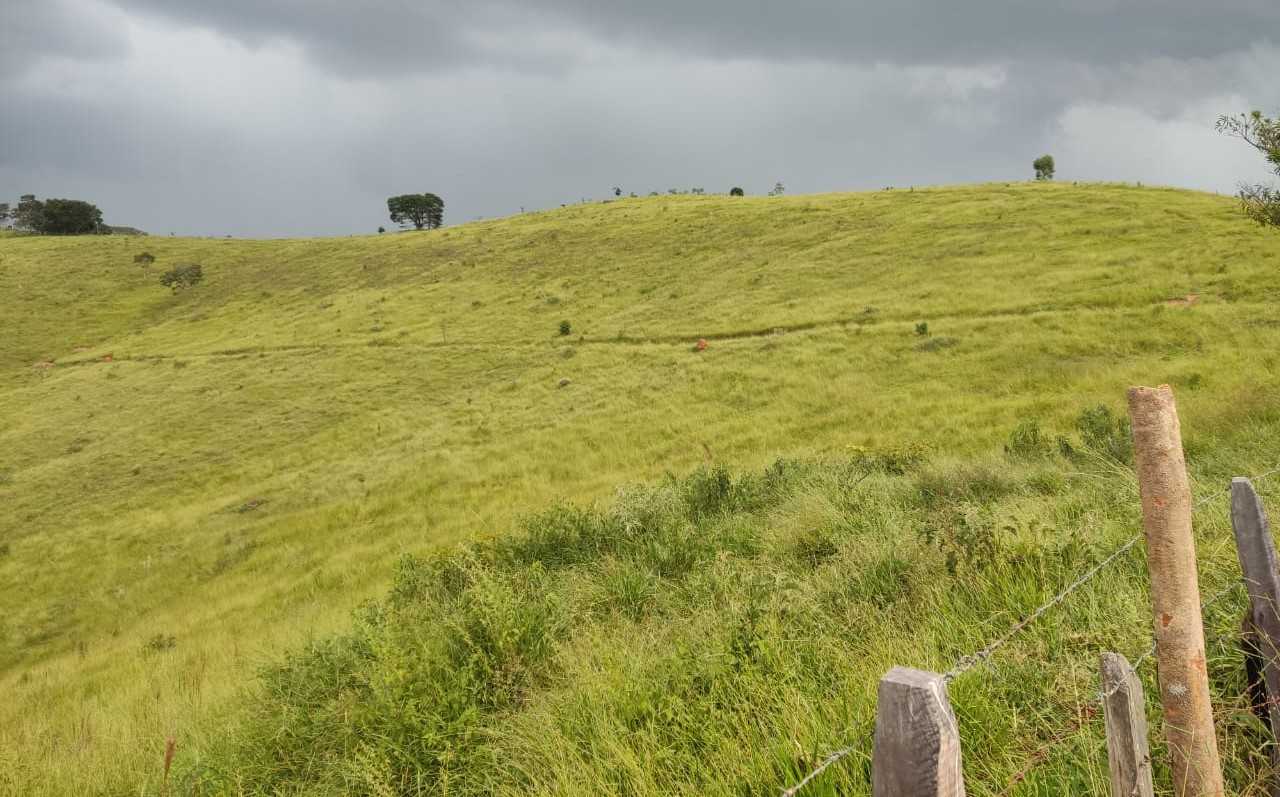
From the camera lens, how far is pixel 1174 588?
267 centimetres

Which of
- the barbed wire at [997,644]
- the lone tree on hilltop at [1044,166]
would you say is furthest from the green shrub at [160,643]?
the lone tree on hilltop at [1044,166]

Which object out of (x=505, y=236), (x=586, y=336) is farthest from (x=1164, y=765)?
(x=505, y=236)

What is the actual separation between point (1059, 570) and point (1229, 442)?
8.82 metres

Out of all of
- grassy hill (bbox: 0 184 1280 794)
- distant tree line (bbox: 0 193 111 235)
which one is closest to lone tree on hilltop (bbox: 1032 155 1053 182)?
grassy hill (bbox: 0 184 1280 794)

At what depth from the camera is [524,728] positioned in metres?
4.68

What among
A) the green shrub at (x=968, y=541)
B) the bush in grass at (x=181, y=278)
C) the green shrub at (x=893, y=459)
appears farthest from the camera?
the bush in grass at (x=181, y=278)

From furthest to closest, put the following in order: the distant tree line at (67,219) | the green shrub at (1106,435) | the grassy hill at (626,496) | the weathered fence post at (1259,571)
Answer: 1. the distant tree line at (67,219)
2. the green shrub at (1106,435)
3. the grassy hill at (626,496)
4. the weathered fence post at (1259,571)

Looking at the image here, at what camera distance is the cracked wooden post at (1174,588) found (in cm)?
265

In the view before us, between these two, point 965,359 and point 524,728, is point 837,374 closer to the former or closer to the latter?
point 965,359

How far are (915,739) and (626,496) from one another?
10.8 metres

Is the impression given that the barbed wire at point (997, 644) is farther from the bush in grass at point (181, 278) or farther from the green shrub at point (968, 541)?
the bush in grass at point (181, 278)

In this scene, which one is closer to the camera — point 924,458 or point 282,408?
point 924,458

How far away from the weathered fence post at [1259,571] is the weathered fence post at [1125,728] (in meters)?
1.47

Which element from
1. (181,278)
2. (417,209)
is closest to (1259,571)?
(181,278)
